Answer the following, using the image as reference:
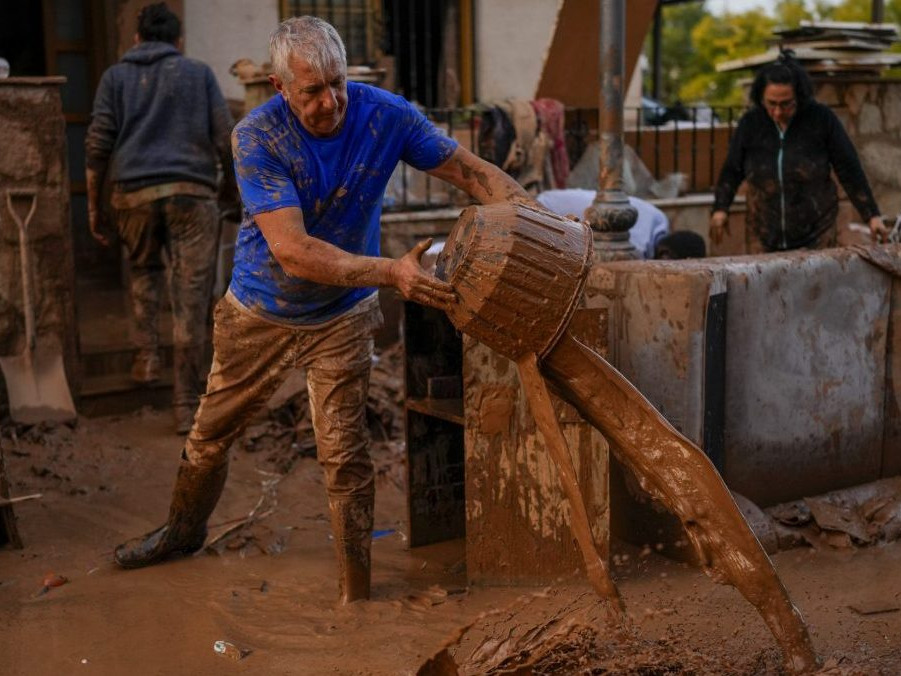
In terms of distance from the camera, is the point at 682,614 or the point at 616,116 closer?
the point at 682,614

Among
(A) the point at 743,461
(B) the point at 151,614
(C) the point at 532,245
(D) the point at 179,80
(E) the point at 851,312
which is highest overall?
(D) the point at 179,80

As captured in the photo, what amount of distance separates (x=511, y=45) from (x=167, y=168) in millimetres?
4872

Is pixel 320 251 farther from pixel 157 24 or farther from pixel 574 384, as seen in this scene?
pixel 157 24

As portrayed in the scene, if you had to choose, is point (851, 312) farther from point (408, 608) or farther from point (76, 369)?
point (76, 369)

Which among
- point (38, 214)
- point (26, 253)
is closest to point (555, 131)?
point (38, 214)

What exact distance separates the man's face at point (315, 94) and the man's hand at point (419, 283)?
0.66 metres

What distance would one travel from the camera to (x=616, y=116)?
5.75 m

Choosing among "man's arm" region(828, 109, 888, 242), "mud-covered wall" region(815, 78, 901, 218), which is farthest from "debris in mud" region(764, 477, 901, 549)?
"mud-covered wall" region(815, 78, 901, 218)

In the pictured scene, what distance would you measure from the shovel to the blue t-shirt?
104 inches

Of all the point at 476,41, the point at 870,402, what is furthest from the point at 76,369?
the point at 476,41

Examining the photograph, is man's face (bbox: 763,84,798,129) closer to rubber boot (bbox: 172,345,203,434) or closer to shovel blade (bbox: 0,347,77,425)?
rubber boot (bbox: 172,345,203,434)

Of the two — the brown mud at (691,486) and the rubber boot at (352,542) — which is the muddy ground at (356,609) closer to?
the rubber boot at (352,542)

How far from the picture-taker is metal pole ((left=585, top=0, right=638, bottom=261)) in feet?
18.1

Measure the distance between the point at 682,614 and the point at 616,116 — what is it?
2.60 m
